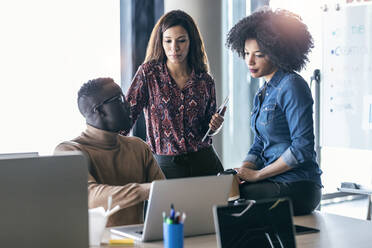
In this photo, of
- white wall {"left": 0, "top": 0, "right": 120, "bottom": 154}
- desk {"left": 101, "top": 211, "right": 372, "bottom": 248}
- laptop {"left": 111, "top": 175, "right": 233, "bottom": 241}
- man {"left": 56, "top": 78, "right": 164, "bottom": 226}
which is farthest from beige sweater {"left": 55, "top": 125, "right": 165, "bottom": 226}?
white wall {"left": 0, "top": 0, "right": 120, "bottom": 154}

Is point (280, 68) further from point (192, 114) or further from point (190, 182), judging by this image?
point (190, 182)

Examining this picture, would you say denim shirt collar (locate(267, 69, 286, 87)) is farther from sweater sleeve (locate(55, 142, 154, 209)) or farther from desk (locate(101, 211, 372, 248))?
sweater sleeve (locate(55, 142, 154, 209))

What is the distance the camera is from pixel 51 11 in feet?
11.5

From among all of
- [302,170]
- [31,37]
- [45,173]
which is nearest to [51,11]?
[31,37]

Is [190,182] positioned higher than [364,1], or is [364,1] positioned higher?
[364,1]

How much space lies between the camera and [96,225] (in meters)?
1.80

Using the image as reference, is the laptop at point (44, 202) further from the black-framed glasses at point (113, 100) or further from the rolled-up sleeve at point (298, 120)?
the rolled-up sleeve at point (298, 120)

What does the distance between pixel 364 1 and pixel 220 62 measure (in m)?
1.17

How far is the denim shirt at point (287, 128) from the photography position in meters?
2.65

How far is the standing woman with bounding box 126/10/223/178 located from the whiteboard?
1.67 metres

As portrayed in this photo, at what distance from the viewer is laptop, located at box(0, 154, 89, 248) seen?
1355 millimetres

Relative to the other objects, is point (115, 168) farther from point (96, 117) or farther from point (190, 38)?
point (190, 38)

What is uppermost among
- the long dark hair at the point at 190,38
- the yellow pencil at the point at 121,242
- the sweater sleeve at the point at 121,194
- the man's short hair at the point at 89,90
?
the long dark hair at the point at 190,38

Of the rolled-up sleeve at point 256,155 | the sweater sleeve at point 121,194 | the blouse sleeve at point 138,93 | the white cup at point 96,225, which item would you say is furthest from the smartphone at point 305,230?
the blouse sleeve at point 138,93
